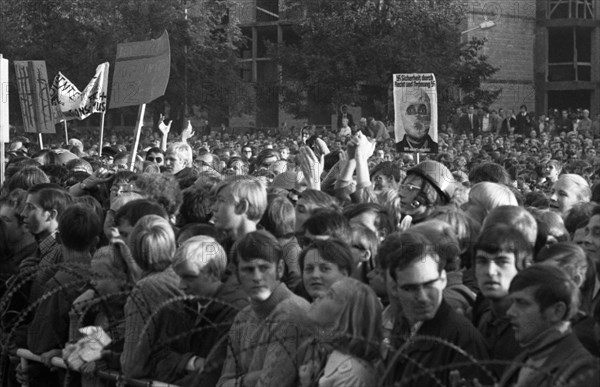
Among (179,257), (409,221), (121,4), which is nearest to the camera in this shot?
(179,257)

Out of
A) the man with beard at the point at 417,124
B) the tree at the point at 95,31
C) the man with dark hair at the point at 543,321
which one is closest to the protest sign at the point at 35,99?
the man with beard at the point at 417,124

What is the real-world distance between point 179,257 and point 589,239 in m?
2.21

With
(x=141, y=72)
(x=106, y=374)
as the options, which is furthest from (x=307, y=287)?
(x=141, y=72)

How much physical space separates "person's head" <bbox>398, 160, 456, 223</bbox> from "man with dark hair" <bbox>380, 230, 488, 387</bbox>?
8.89 feet

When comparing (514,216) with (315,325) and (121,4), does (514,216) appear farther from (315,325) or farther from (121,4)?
(121,4)

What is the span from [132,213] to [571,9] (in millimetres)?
45855

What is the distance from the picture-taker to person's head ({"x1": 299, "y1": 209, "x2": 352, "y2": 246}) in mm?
6926

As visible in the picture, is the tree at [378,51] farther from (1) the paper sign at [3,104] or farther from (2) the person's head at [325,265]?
(2) the person's head at [325,265]

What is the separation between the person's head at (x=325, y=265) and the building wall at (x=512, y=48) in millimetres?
42810

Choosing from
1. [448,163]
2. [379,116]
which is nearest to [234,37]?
[379,116]

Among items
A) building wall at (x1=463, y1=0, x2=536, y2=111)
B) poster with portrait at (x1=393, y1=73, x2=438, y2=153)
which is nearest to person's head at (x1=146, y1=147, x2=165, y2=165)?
poster with portrait at (x1=393, y1=73, x2=438, y2=153)

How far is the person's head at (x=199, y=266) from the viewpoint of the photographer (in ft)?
20.2

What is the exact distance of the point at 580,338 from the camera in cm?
505

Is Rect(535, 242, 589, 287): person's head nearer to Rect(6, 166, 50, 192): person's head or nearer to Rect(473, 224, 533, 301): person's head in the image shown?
Rect(473, 224, 533, 301): person's head
